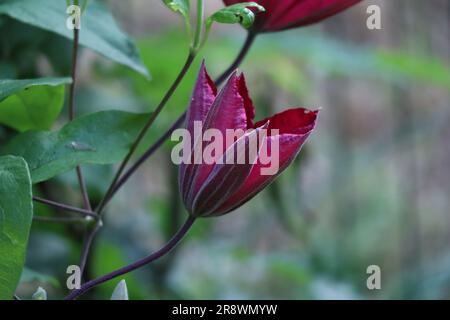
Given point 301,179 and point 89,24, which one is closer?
point 89,24

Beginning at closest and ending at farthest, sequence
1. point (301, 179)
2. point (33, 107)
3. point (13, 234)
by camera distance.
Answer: point (13, 234) < point (33, 107) < point (301, 179)

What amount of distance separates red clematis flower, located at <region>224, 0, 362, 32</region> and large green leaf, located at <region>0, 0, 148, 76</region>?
65 millimetres

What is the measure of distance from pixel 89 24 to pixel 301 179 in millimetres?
739

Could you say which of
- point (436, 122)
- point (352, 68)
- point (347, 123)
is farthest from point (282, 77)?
point (347, 123)

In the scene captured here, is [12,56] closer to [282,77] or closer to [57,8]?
[57,8]

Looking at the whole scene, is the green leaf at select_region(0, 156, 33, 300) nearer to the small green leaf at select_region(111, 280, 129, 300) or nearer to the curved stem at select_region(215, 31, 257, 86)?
the small green leaf at select_region(111, 280, 129, 300)

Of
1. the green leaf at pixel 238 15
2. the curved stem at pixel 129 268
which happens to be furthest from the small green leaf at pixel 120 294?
the green leaf at pixel 238 15

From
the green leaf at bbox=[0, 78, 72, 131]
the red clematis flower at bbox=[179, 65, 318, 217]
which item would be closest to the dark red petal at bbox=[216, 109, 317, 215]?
the red clematis flower at bbox=[179, 65, 318, 217]

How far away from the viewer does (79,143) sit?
1.16 ft

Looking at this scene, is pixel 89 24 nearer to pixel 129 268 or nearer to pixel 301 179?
pixel 129 268

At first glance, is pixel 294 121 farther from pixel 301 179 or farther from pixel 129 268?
pixel 301 179

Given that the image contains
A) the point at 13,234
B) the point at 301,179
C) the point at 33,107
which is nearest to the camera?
the point at 13,234

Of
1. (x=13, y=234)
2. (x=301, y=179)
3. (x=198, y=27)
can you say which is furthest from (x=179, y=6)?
(x=301, y=179)

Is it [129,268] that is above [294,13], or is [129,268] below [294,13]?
below
